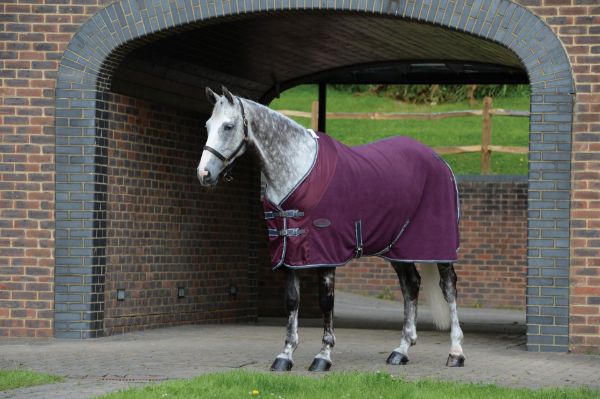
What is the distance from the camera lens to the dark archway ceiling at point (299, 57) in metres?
13.5

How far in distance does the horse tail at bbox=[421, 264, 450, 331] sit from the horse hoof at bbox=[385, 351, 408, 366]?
513 millimetres

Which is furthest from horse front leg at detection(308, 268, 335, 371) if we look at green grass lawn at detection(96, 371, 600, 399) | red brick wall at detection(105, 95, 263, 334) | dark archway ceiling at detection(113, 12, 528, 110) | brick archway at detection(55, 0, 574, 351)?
red brick wall at detection(105, 95, 263, 334)

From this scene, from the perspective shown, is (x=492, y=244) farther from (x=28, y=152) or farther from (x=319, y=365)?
(x=319, y=365)

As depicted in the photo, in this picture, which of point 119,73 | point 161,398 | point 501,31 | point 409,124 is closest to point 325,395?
point 161,398

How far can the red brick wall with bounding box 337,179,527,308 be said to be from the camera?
21422 mm

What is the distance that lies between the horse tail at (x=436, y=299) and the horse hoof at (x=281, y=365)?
5.51 ft

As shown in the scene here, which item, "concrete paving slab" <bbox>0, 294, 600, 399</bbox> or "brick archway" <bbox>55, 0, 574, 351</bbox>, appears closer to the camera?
"concrete paving slab" <bbox>0, 294, 600, 399</bbox>

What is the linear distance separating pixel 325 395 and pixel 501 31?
5256 millimetres

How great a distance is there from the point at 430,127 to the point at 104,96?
72.7ft

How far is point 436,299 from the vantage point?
1082 centimetres

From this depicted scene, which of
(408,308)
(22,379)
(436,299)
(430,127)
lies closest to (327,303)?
(408,308)

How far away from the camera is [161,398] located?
7.67 metres

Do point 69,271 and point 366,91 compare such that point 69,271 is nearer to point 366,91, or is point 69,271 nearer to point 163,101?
point 163,101

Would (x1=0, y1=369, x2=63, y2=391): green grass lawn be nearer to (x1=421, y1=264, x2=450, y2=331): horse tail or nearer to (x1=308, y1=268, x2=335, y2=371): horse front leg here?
(x1=308, y1=268, x2=335, y2=371): horse front leg
